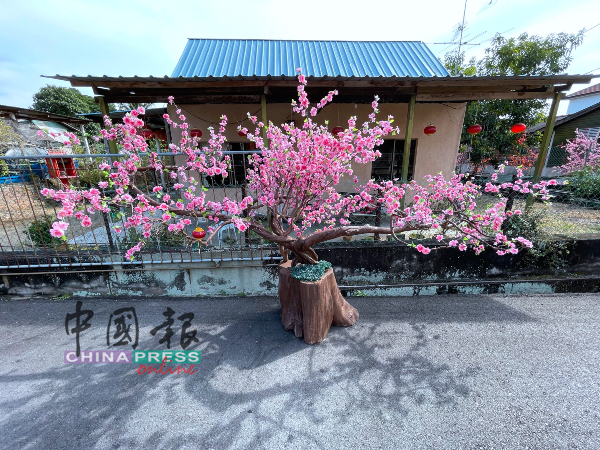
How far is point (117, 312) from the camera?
298 centimetres

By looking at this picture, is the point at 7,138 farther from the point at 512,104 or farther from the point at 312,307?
the point at 512,104

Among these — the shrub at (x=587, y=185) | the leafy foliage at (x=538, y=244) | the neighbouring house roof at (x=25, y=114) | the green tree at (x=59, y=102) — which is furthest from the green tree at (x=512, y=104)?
the green tree at (x=59, y=102)

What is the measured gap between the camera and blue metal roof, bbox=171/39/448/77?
17.9 feet

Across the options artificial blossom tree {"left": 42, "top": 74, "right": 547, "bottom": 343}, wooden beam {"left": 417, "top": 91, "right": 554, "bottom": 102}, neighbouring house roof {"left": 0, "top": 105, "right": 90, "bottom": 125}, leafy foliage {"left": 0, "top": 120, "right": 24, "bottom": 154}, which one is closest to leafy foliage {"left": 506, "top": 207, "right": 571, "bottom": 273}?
artificial blossom tree {"left": 42, "top": 74, "right": 547, "bottom": 343}

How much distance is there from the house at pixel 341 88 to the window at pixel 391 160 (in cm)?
3

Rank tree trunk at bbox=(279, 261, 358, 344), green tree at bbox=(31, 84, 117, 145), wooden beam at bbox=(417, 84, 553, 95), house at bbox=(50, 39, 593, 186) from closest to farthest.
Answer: tree trunk at bbox=(279, 261, 358, 344) → house at bbox=(50, 39, 593, 186) → wooden beam at bbox=(417, 84, 553, 95) → green tree at bbox=(31, 84, 117, 145)

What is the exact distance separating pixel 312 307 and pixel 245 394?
0.88 meters

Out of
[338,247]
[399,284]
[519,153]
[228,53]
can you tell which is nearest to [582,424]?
[399,284]

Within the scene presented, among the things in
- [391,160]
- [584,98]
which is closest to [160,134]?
[391,160]

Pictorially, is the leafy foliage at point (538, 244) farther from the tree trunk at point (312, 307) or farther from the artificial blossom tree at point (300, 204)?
the tree trunk at point (312, 307)

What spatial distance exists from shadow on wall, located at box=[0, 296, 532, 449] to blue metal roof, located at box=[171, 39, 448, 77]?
504cm

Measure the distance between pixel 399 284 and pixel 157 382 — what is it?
292 centimetres

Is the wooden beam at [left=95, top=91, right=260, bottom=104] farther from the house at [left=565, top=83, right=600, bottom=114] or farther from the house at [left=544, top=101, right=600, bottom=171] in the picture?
the house at [left=565, top=83, right=600, bottom=114]

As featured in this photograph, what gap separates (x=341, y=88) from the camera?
169 inches
